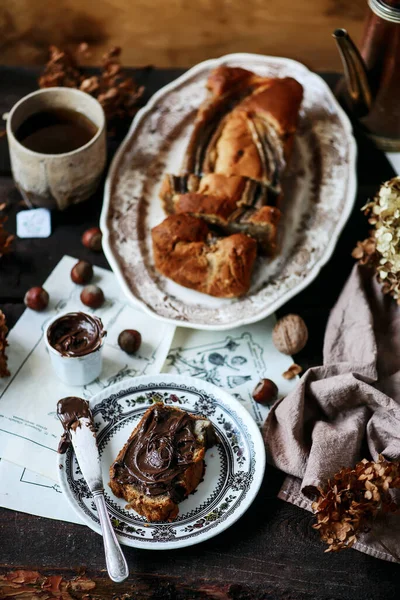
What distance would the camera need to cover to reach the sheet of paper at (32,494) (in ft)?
5.95

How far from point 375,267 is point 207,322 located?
53cm

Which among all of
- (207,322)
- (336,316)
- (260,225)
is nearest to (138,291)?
(207,322)

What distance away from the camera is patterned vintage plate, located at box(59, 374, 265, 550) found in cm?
173

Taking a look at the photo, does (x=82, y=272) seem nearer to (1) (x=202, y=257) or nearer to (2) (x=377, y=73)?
(1) (x=202, y=257)

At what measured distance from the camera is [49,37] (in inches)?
154

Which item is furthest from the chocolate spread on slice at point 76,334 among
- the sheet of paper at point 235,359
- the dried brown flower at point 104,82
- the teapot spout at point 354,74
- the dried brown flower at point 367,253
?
the teapot spout at point 354,74

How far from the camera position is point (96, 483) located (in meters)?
1.75

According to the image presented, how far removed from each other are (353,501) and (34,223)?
4.39 feet

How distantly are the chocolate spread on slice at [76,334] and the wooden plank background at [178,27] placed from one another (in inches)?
87.0

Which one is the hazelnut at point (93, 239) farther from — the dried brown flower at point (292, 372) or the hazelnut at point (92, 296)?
the dried brown flower at point (292, 372)

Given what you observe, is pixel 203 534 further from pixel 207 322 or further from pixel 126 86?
pixel 126 86

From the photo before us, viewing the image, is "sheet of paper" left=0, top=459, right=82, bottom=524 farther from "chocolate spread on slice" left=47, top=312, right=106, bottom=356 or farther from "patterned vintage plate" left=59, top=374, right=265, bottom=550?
"chocolate spread on slice" left=47, top=312, right=106, bottom=356

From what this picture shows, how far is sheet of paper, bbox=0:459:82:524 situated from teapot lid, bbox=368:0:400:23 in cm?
167

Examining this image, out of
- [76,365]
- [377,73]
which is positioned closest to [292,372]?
[76,365]
